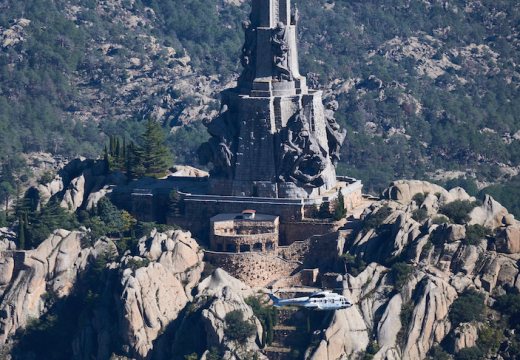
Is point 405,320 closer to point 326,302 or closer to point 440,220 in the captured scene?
point 326,302

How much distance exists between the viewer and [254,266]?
158 m

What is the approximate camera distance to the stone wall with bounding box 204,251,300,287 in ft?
518

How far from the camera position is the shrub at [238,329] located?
152 metres

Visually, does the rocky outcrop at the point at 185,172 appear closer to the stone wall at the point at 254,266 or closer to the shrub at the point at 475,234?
the stone wall at the point at 254,266

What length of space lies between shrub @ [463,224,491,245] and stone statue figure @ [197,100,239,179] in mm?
16258

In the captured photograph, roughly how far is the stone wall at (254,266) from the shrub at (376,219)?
5.01 meters

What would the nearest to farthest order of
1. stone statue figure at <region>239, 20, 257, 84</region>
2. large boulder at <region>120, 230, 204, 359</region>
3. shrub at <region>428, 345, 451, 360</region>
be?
shrub at <region>428, 345, 451, 360</region>, large boulder at <region>120, 230, 204, 359</region>, stone statue figure at <region>239, 20, 257, 84</region>

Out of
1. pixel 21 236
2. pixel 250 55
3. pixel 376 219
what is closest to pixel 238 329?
pixel 376 219

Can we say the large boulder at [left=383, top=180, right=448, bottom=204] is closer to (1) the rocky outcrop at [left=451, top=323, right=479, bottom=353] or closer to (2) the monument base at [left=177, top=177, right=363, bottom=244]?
(2) the monument base at [left=177, top=177, right=363, bottom=244]

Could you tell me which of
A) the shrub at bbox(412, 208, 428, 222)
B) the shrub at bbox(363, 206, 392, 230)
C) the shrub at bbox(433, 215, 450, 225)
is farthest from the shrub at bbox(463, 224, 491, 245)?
the shrub at bbox(363, 206, 392, 230)

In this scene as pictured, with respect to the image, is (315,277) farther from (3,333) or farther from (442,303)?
(3,333)

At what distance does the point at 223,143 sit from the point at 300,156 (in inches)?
207

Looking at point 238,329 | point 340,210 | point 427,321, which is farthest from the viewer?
point 340,210

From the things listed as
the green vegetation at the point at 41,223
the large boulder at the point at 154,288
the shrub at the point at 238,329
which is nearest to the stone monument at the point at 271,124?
the large boulder at the point at 154,288
